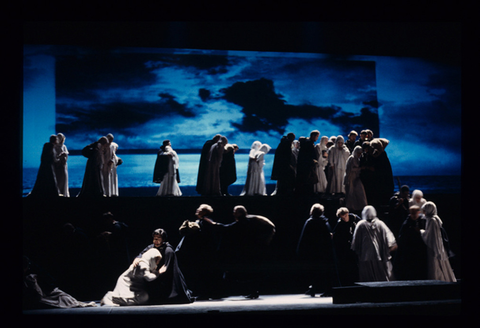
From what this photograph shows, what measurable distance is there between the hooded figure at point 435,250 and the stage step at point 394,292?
83cm

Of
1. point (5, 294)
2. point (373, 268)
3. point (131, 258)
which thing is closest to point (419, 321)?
point (373, 268)

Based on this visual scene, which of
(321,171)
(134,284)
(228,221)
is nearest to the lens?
(134,284)

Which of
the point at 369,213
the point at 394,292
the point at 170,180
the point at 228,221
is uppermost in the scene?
the point at 170,180

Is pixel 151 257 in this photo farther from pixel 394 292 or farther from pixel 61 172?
pixel 394 292

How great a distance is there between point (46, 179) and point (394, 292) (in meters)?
6.87

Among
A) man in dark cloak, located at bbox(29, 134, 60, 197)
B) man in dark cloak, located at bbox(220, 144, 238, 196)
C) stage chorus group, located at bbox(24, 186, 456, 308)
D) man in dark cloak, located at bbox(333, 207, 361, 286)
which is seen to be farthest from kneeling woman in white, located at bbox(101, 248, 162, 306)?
man in dark cloak, located at bbox(333, 207, 361, 286)

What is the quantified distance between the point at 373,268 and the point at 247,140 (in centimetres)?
537

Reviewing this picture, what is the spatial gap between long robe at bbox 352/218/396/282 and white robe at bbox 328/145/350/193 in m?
1.83

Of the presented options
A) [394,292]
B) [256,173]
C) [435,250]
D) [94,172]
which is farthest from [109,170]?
[435,250]

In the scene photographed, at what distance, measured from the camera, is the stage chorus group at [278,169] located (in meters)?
9.02

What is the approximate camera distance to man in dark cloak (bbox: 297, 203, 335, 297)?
8.04 m

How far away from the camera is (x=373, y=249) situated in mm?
7855

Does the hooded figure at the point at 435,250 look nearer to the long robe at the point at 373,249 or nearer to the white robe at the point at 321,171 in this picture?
the long robe at the point at 373,249

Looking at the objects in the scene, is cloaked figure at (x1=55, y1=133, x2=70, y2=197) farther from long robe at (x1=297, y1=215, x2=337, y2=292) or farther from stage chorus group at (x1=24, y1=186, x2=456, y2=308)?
long robe at (x1=297, y1=215, x2=337, y2=292)
